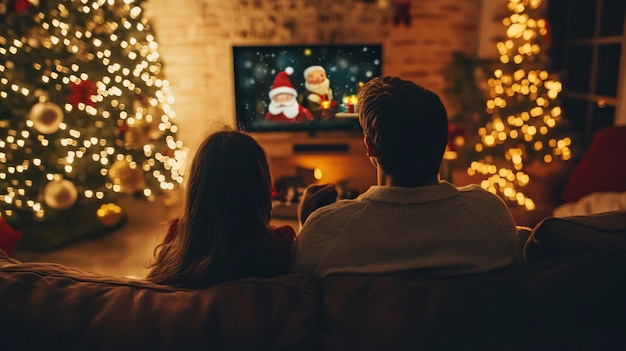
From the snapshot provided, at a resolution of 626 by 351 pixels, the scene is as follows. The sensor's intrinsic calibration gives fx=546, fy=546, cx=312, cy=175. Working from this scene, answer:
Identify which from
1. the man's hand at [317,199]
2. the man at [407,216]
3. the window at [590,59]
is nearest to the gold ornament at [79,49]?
the man's hand at [317,199]

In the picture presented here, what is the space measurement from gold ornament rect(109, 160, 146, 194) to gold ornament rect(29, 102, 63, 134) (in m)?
0.56

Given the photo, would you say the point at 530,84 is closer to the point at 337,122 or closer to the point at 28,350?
the point at 337,122

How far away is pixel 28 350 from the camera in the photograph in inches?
38.7

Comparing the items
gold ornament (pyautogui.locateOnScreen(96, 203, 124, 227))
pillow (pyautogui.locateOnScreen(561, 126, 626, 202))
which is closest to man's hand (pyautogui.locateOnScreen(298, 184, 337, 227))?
pillow (pyautogui.locateOnScreen(561, 126, 626, 202))

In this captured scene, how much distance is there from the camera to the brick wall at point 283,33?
458 cm

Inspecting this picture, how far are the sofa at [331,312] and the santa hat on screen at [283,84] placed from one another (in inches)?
119

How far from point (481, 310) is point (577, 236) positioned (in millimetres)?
305

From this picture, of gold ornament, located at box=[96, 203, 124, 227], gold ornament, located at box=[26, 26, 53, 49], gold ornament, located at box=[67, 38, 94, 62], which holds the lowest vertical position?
gold ornament, located at box=[96, 203, 124, 227]

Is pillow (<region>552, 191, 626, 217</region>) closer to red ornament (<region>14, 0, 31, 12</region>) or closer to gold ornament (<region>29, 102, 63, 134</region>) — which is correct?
gold ornament (<region>29, 102, 63, 134</region>)

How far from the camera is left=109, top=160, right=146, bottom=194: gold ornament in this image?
3.51 m

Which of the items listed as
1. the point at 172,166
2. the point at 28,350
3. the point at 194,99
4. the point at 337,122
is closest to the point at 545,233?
the point at 28,350

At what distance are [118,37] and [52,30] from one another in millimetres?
458

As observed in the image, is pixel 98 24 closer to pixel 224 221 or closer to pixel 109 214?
pixel 109 214

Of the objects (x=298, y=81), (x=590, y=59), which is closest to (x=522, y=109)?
(x=590, y=59)
